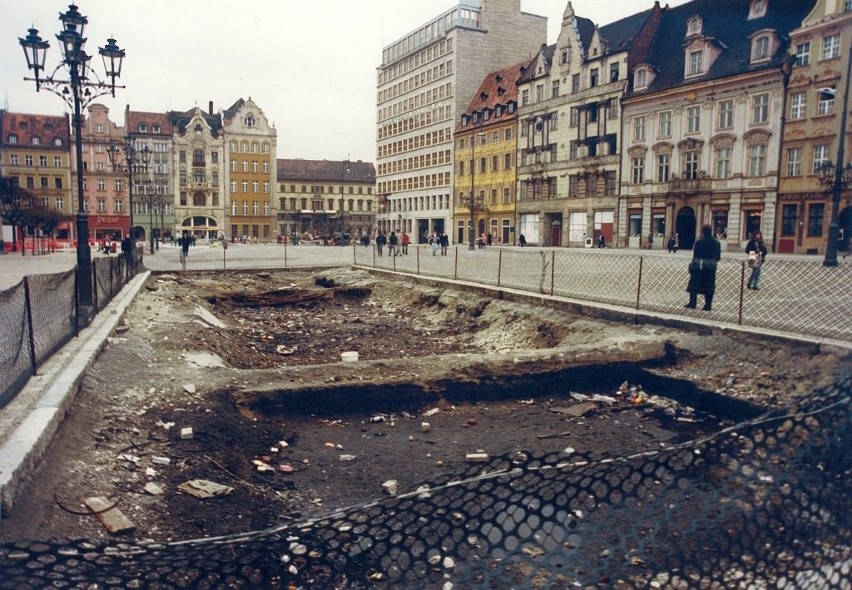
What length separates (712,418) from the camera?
8266mm

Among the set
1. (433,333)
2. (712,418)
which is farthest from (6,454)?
(433,333)

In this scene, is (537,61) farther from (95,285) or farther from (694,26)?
(95,285)

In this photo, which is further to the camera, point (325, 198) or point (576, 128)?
point (325, 198)

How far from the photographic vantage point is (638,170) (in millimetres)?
49438

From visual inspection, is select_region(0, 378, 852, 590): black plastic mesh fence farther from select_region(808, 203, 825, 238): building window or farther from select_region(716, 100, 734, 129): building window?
select_region(716, 100, 734, 129): building window

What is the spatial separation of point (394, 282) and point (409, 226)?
63.2 meters

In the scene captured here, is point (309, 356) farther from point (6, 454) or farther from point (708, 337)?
point (6, 454)

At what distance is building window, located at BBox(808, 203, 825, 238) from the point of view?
38.0 metres

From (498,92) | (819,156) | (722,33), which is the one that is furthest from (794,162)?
(498,92)

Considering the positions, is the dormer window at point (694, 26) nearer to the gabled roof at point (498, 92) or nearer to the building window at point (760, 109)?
the building window at point (760, 109)

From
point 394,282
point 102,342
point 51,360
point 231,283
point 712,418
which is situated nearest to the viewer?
point 51,360

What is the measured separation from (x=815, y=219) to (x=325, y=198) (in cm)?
8845

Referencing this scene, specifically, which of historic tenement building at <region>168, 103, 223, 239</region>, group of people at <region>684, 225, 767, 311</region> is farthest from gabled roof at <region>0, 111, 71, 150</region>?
group of people at <region>684, 225, 767, 311</region>

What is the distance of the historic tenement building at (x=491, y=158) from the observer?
64250 millimetres
